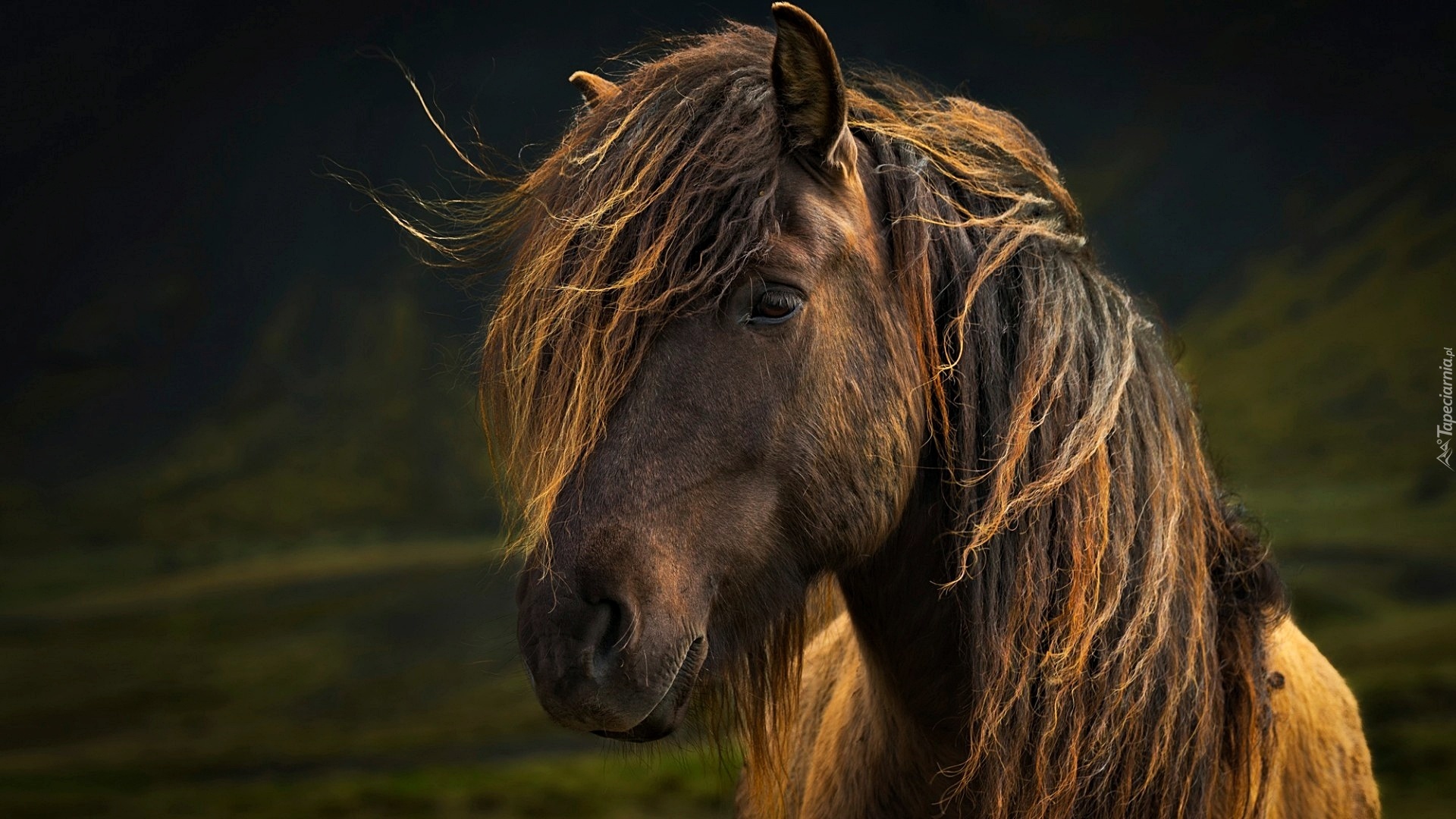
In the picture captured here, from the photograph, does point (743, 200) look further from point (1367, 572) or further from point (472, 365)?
point (1367, 572)

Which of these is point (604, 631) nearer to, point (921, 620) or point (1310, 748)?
point (921, 620)

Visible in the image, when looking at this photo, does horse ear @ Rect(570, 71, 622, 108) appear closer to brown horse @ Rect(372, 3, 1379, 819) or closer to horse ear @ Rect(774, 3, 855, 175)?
brown horse @ Rect(372, 3, 1379, 819)

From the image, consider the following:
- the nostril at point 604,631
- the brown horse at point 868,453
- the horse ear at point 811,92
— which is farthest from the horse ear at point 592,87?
the nostril at point 604,631

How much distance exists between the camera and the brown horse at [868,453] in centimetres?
120

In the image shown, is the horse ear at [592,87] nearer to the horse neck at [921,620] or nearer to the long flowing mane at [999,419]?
the long flowing mane at [999,419]

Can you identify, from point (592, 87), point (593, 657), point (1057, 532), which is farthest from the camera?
point (592, 87)

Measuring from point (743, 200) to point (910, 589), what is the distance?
0.61 meters

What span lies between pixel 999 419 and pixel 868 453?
229 millimetres

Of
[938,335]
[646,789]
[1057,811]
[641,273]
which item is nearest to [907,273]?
[938,335]

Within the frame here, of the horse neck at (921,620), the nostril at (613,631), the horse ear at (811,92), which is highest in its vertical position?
the horse ear at (811,92)

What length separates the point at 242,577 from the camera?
36.1 ft

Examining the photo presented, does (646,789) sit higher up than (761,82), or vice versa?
(761,82)

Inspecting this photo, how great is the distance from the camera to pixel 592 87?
5.31ft

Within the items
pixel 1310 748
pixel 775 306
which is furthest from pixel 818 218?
pixel 1310 748
